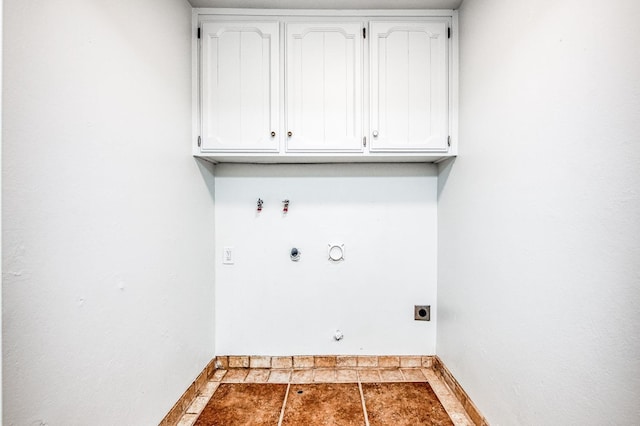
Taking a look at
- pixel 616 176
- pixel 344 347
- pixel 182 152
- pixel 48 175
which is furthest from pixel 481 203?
pixel 48 175

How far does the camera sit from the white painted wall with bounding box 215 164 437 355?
1.90 m

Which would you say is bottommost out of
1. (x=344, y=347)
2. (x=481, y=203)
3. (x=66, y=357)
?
(x=344, y=347)

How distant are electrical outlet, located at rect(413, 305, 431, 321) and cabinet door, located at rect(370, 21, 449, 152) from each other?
3.33 ft

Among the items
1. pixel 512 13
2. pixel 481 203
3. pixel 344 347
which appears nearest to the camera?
pixel 512 13

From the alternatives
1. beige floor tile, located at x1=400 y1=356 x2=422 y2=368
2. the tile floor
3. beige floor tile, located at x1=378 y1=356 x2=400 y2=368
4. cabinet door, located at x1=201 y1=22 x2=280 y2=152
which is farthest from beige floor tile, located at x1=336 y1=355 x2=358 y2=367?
cabinet door, located at x1=201 y1=22 x2=280 y2=152

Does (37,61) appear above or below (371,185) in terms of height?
above

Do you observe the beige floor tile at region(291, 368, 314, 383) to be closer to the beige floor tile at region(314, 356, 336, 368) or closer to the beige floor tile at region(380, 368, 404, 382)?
the beige floor tile at region(314, 356, 336, 368)

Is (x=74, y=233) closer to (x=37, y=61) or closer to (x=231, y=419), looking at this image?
(x=37, y=61)

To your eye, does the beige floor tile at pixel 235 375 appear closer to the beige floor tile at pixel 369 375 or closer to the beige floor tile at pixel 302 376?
the beige floor tile at pixel 302 376

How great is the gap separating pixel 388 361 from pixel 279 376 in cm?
71

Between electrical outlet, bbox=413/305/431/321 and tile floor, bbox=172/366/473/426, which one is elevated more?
electrical outlet, bbox=413/305/431/321

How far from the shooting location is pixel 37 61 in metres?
0.75

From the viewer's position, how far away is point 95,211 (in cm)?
93

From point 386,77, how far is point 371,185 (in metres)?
0.65
